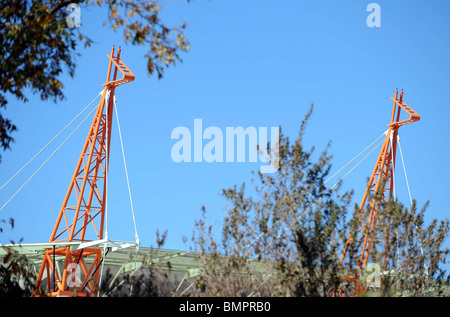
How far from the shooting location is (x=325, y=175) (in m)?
13.0

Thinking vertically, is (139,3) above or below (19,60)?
above

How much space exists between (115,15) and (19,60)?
6.48 ft

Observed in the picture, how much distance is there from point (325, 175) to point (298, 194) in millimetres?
752

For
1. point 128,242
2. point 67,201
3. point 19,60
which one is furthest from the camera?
point 67,201

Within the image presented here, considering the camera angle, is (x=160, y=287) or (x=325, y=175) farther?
(x=325, y=175)
